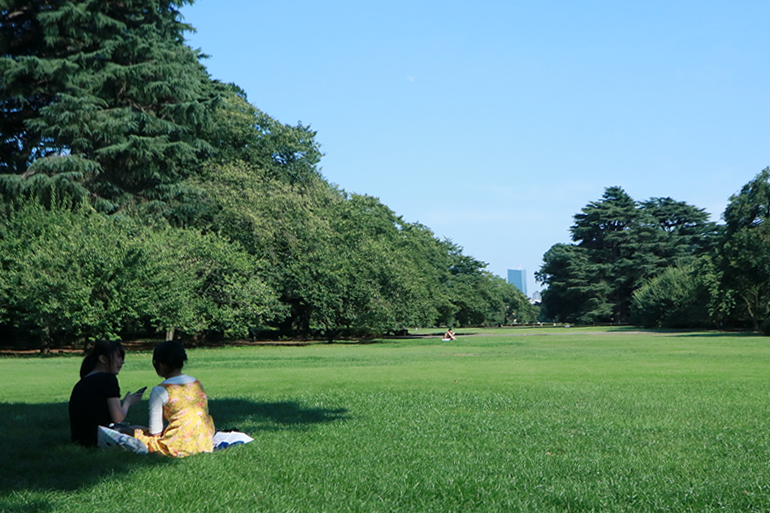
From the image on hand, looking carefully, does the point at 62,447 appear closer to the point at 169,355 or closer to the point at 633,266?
the point at 169,355

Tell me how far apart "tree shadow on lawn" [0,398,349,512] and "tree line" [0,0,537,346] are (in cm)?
1850

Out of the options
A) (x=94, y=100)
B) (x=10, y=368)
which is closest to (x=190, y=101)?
(x=94, y=100)

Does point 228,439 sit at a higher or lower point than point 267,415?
higher

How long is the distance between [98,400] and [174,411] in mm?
951

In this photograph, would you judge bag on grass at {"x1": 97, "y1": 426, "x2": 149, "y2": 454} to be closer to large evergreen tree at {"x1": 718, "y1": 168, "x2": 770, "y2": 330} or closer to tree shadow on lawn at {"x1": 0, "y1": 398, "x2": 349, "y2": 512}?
tree shadow on lawn at {"x1": 0, "y1": 398, "x2": 349, "y2": 512}

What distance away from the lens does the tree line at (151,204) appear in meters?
27.6

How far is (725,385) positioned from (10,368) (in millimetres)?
19237

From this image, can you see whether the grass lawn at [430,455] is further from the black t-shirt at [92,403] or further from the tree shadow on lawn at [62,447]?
the black t-shirt at [92,403]

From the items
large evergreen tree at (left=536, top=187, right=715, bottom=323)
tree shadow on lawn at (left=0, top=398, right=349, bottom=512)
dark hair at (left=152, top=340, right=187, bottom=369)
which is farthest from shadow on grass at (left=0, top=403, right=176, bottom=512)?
large evergreen tree at (left=536, top=187, right=715, bottom=323)

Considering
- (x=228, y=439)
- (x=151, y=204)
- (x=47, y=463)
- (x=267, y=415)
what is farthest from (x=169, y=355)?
(x=151, y=204)

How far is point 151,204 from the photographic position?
3450 centimetres

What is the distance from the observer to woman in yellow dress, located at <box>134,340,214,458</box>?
235 inches

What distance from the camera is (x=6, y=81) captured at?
29.5 metres

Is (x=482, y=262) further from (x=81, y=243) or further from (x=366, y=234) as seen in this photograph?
(x=81, y=243)
